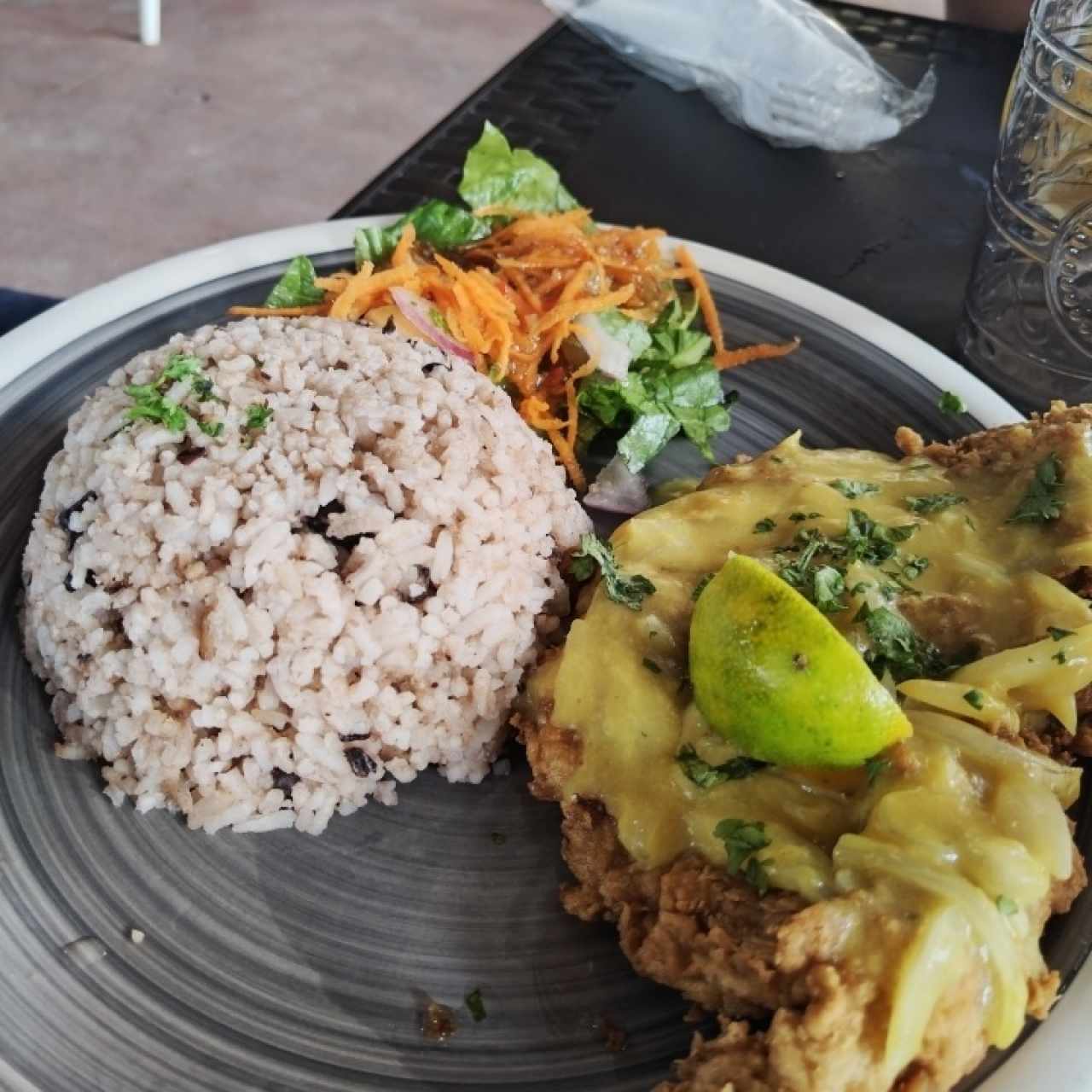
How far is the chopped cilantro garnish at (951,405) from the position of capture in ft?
8.87

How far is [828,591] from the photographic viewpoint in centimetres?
193

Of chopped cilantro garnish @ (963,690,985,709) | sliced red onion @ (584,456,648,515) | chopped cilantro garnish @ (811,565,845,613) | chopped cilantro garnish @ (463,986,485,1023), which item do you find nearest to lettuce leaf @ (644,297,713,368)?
sliced red onion @ (584,456,648,515)

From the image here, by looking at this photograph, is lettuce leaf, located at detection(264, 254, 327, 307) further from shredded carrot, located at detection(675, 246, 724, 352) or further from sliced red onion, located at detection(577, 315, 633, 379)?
shredded carrot, located at detection(675, 246, 724, 352)

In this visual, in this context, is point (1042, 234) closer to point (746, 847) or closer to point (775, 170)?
point (775, 170)

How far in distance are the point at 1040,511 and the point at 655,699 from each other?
80cm

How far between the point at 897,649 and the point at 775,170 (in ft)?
7.98

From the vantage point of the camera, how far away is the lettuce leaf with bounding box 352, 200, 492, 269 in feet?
9.89

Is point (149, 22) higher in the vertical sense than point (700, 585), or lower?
lower

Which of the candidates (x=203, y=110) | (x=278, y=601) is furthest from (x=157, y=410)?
(x=203, y=110)

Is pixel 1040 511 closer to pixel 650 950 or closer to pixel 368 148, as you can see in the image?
pixel 650 950

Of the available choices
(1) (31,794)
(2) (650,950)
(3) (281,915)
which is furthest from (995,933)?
(1) (31,794)

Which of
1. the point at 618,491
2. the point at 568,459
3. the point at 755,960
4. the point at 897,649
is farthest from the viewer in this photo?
the point at 568,459

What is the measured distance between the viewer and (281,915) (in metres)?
1.89

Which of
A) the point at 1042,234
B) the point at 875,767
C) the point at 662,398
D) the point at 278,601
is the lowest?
the point at 662,398
